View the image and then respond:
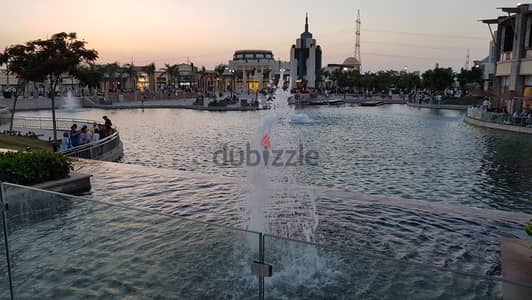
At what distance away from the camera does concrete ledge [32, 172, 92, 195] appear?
36.3 feet

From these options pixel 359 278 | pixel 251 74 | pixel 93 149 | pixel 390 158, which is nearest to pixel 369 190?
pixel 390 158

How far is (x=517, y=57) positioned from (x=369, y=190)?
115 feet

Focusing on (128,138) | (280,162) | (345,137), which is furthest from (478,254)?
(128,138)

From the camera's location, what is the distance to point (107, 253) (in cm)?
530

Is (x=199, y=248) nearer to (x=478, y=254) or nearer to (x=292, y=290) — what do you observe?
(x=292, y=290)

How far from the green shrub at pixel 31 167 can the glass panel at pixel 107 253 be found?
560cm

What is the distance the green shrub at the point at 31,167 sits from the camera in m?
10.4

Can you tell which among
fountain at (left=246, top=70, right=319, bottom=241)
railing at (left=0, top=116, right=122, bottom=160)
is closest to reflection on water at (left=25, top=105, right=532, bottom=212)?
railing at (left=0, top=116, right=122, bottom=160)

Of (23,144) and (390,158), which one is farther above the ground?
Answer: (23,144)

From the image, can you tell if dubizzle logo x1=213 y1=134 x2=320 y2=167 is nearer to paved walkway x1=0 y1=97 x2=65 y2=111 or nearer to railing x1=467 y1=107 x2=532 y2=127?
railing x1=467 y1=107 x2=532 y2=127

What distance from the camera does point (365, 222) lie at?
10.3 meters

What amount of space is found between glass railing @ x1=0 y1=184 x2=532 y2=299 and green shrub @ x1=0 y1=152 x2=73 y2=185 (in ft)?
18.4

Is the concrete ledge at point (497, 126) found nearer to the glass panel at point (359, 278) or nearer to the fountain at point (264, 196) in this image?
the fountain at point (264, 196)

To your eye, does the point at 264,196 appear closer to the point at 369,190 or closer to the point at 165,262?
the point at 369,190
